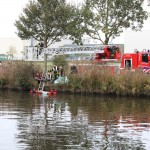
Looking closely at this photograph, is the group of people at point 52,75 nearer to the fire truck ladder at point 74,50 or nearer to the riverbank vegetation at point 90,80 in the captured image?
the riverbank vegetation at point 90,80

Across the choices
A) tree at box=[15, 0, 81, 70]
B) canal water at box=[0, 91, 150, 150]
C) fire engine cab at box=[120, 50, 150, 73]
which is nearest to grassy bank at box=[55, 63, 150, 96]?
fire engine cab at box=[120, 50, 150, 73]

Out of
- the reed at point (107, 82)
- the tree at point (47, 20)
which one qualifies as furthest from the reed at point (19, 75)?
the tree at point (47, 20)

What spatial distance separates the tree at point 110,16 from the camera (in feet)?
130

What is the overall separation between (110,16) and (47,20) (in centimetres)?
680

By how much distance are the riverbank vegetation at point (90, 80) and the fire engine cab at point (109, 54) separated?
15.2 ft

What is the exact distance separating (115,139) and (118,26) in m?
29.2

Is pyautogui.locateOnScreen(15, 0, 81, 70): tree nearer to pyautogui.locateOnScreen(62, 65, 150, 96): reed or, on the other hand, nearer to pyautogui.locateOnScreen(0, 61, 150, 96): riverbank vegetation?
pyautogui.locateOnScreen(0, 61, 150, 96): riverbank vegetation

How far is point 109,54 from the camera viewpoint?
115 ft

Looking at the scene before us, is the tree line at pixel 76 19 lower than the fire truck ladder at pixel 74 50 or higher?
higher

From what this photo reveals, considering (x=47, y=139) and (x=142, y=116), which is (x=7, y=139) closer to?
(x=47, y=139)

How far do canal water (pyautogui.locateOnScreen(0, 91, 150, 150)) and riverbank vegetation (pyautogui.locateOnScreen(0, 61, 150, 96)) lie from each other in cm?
630

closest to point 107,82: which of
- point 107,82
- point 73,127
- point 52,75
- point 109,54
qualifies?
point 107,82

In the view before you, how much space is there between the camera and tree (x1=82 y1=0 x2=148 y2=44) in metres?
39.6

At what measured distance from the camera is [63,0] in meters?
38.1
